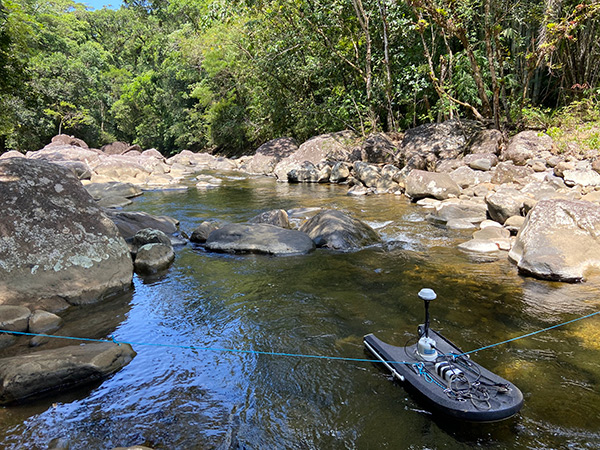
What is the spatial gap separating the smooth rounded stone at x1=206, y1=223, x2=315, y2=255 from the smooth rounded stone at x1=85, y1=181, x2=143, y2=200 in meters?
7.24

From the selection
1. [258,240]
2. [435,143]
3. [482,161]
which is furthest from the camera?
[435,143]

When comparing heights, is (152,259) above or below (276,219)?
below

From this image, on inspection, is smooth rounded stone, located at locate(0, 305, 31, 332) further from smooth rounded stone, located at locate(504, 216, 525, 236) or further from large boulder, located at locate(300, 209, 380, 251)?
smooth rounded stone, located at locate(504, 216, 525, 236)

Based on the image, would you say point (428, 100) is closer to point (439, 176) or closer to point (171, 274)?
point (439, 176)

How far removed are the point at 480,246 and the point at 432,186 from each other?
13.7 feet

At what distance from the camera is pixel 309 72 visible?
1922 cm

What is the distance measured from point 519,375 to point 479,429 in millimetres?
869

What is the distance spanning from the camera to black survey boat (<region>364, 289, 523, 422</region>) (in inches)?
111

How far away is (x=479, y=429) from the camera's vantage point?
2.87 metres

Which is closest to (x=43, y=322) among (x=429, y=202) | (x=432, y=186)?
(x=429, y=202)

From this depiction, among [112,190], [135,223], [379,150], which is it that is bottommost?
[135,223]

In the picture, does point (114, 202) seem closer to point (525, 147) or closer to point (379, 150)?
point (379, 150)

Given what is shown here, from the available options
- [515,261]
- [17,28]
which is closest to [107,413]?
[515,261]

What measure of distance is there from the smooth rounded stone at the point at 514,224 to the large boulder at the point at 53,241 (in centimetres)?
664
